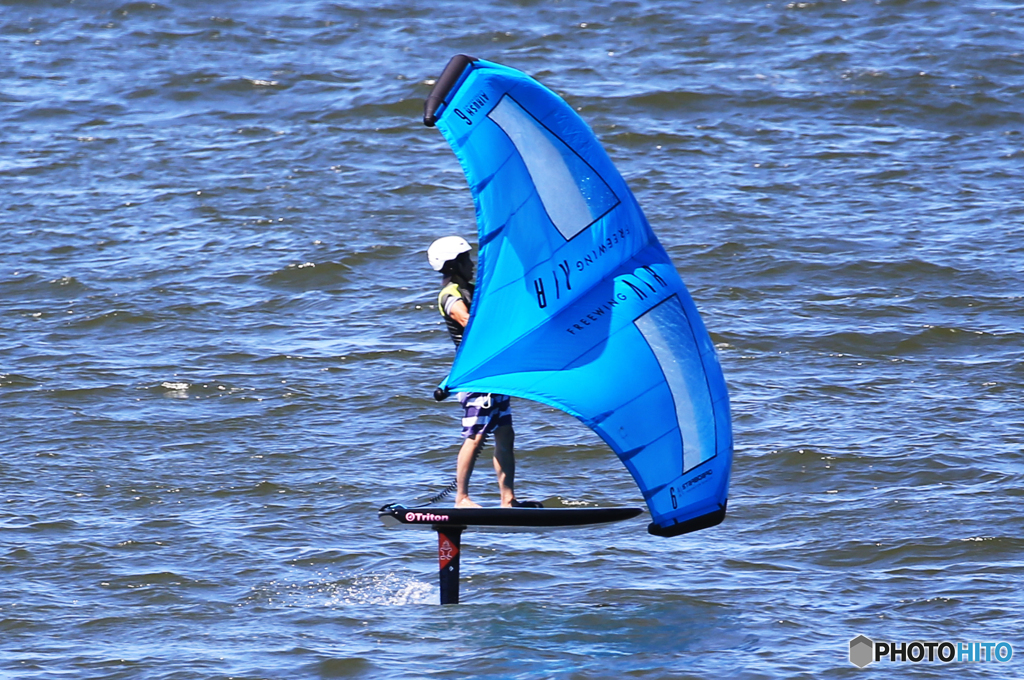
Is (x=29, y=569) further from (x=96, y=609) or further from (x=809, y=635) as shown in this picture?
(x=809, y=635)

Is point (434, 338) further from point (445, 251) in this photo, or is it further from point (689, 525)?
point (689, 525)

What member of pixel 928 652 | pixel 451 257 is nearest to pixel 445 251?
pixel 451 257

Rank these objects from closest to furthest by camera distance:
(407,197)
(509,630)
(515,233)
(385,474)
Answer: (515,233)
(509,630)
(385,474)
(407,197)

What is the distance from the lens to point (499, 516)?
9367 millimetres

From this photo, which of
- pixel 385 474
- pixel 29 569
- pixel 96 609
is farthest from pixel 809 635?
pixel 29 569

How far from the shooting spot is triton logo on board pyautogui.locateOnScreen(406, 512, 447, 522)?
9391 mm

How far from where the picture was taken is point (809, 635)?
31.2 ft

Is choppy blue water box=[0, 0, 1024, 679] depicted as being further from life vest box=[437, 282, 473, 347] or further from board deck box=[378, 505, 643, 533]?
life vest box=[437, 282, 473, 347]

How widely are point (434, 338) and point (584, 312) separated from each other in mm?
6483

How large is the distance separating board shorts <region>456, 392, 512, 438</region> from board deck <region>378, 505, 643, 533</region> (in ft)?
2.03

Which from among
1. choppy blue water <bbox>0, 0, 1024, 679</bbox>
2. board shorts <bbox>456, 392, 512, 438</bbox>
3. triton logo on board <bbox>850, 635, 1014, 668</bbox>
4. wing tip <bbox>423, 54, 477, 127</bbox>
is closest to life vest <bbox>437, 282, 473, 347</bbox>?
board shorts <bbox>456, 392, 512, 438</bbox>

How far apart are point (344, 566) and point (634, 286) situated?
3.42 metres

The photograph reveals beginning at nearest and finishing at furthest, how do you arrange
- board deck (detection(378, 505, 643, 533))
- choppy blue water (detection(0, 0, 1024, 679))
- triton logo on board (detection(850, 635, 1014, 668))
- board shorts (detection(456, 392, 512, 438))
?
triton logo on board (detection(850, 635, 1014, 668))
board deck (detection(378, 505, 643, 533))
board shorts (detection(456, 392, 512, 438))
choppy blue water (detection(0, 0, 1024, 679))

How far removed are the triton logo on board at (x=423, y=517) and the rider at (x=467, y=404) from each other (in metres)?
0.24
